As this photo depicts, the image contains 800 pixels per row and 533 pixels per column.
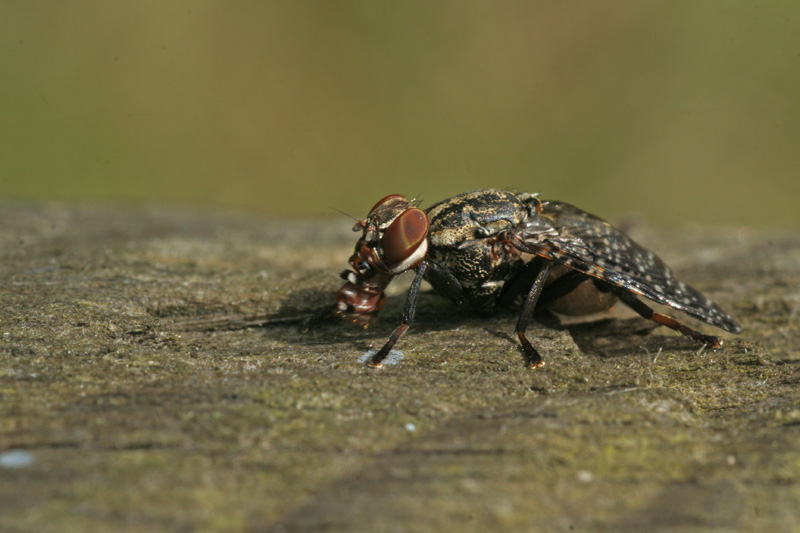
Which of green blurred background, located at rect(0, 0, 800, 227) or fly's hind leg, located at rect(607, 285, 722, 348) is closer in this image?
fly's hind leg, located at rect(607, 285, 722, 348)

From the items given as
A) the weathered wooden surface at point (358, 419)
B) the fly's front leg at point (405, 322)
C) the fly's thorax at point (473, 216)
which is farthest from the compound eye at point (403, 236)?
the weathered wooden surface at point (358, 419)

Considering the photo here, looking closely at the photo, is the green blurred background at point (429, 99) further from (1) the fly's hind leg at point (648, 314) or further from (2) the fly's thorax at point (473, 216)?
(1) the fly's hind leg at point (648, 314)

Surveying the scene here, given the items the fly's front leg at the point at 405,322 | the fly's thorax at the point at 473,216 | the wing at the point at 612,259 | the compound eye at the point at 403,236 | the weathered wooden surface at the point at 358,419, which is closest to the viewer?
the weathered wooden surface at the point at 358,419

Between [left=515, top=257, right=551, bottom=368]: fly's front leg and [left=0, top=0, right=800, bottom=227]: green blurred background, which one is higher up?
[left=0, top=0, right=800, bottom=227]: green blurred background

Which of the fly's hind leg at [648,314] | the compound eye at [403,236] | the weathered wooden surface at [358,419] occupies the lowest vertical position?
the weathered wooden surface at [358,419]

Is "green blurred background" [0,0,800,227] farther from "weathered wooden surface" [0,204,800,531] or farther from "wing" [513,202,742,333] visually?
"weathered wooden surface" [0,204,800,531]

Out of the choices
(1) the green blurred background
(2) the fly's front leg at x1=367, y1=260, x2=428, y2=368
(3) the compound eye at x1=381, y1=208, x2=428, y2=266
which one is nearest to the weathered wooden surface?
(2) the fly's front leg at x1=367, y1=260, x2=428, y2=368

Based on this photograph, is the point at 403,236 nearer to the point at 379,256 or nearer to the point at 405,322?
the point at 379,256

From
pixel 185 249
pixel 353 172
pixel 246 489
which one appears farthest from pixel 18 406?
pixel 353 172
